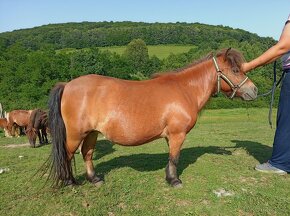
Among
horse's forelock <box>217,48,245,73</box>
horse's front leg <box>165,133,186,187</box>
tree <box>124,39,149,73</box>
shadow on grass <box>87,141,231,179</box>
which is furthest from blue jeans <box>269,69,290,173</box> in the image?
tree <box>124,39,149,73</box>

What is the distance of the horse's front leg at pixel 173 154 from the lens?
5.24 m

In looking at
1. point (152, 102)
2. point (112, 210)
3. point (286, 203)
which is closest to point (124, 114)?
point (152, 102)

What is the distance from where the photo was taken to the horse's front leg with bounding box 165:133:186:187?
5242 millimetres

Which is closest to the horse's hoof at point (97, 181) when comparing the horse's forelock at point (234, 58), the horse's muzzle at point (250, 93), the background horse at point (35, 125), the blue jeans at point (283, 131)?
the horse's muzzle at point (250, 93)

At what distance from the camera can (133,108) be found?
512cm

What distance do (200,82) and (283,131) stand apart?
1.83 m

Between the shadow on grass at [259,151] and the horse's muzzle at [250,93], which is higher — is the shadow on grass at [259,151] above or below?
below

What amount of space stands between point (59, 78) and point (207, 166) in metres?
42.1

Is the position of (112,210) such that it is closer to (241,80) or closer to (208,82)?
(208,82)

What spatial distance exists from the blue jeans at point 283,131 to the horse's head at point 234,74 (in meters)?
0.65

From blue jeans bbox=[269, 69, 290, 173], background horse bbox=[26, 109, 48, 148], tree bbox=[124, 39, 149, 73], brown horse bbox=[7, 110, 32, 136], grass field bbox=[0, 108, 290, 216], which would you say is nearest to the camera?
grass field bbox=[0, 108, 290, 216]

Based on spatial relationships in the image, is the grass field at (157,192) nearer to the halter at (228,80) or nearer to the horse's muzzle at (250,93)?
the horse's muzzle at (250,93)

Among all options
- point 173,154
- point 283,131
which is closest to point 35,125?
point 173,154

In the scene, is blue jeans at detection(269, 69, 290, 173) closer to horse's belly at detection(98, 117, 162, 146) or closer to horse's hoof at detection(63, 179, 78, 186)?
horse's belly at detection(98, 117, 162, 146)
